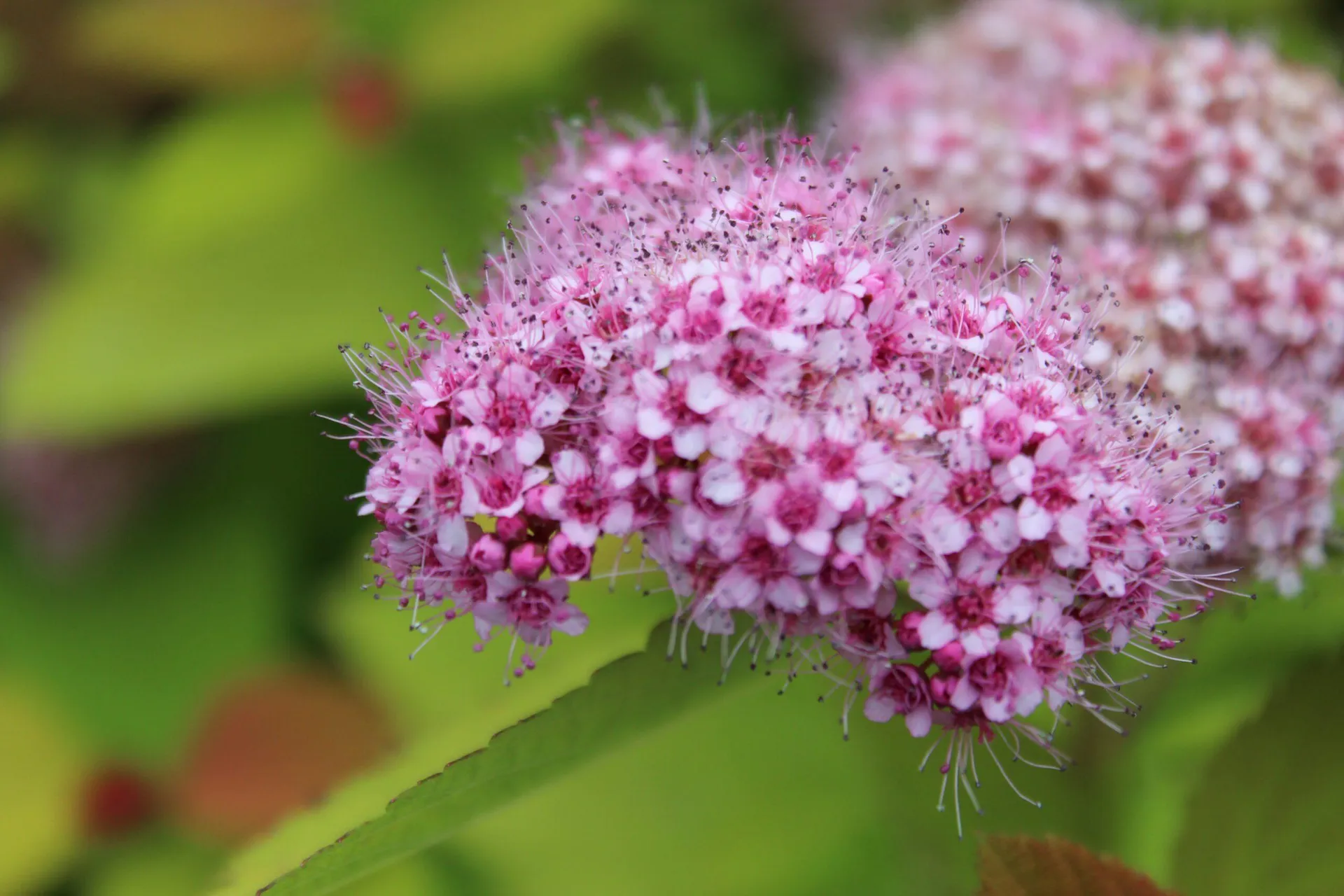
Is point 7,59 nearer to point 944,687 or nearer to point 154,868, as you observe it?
point 154,868

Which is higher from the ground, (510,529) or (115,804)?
(115,804)

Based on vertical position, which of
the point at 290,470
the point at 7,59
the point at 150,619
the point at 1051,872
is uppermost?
the point at 7,59

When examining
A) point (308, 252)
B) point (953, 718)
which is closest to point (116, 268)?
point (308, 252)

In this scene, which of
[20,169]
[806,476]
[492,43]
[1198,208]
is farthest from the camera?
[20,169]

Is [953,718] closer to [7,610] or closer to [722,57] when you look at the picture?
[722,57]

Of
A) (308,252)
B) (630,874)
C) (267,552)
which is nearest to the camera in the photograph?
(630,874)

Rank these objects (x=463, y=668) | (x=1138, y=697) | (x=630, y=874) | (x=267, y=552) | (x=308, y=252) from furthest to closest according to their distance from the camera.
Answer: (x=267, y=552), (x=308, y=252), (x=463, y=668), (x=630, y=874), (x=1138, y=697)

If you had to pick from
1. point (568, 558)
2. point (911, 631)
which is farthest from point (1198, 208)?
point (568, 558)
